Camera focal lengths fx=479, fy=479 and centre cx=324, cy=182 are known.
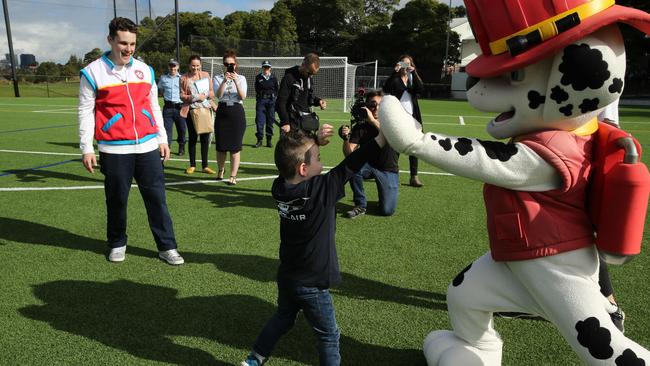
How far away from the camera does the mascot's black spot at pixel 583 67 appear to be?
2.02 meters

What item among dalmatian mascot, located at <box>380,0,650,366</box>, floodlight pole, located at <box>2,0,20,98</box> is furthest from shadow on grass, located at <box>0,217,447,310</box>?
floodlight pole, located at <box>2,0,20,98</box>

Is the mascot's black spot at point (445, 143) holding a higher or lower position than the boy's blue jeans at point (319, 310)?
higher

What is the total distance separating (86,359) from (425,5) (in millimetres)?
53650

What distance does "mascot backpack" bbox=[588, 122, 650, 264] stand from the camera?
199 centimetres

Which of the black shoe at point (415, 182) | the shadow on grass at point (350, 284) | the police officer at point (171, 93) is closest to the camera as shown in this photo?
the shadow on grass at point (350, 284)

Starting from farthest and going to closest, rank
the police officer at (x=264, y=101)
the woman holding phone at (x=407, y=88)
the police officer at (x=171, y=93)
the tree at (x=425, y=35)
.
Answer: the tree at (x=425, y=35) → the police officer at (x=264, y=101) → the police officer at (x=171, y=93) → the woman holding phone at (x=407, y=88)

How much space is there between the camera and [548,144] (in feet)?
6.89

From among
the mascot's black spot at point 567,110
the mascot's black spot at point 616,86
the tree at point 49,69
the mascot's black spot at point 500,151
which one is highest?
the tree at point 49,69

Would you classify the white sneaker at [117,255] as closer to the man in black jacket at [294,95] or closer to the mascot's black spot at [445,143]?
the man in black jacket at [294,95]

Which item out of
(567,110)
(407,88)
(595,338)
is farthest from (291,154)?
(407,88)

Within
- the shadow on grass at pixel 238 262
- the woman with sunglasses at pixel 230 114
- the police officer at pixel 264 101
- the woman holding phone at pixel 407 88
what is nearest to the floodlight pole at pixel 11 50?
the police officer at pixel 264 101

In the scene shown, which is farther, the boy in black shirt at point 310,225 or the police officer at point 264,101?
the police officer at point 264,101

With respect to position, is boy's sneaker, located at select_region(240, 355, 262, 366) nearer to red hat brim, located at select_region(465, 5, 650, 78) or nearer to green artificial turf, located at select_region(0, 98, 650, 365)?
green artificial turf, located at select_region(0, 98, 650, 365)

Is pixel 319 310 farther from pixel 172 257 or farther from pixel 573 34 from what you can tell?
pixel 172 257
